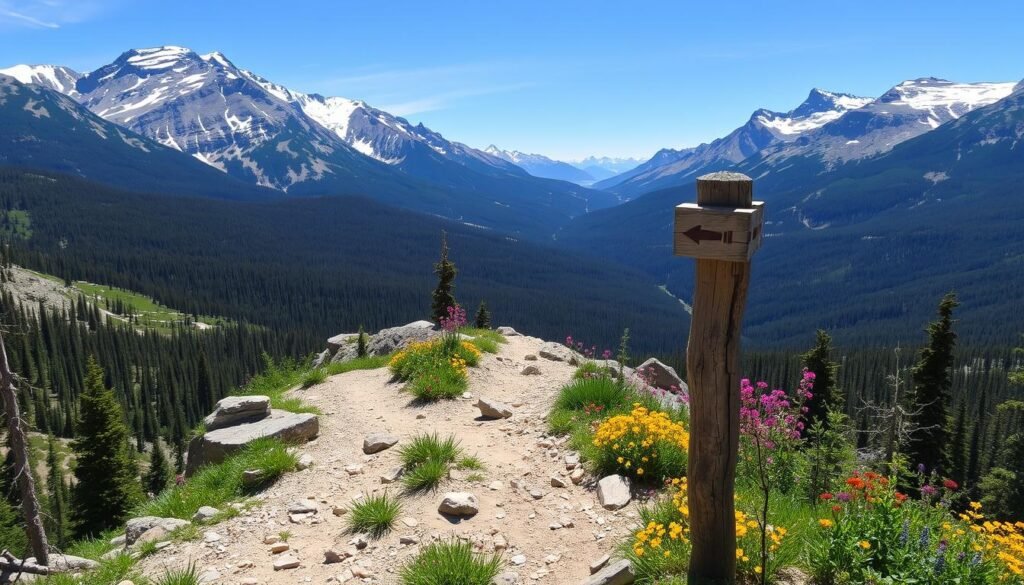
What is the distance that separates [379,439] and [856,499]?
8.76m

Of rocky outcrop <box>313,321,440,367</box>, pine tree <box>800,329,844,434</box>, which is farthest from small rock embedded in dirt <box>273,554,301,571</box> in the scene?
pine tree <box>800,329,844,434</box>

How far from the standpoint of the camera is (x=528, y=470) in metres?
10.1

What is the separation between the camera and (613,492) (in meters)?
8.58

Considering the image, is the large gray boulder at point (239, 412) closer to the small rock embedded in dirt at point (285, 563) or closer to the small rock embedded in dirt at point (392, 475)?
the small rock embedded in dirt at point (392, 475)

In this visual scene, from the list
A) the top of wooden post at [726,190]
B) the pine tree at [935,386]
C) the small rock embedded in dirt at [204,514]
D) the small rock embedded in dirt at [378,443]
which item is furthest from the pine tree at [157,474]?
the top of wooden post at [726,190]

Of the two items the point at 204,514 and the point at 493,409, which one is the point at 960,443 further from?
the point at 204,514

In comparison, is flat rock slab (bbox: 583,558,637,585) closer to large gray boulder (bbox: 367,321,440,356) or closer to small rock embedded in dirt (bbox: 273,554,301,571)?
small rock embedded in dirt (bbox: 273,554,301,571)

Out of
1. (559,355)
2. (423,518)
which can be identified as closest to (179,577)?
(423,518)

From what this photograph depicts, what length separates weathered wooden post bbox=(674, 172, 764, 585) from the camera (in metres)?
4.75

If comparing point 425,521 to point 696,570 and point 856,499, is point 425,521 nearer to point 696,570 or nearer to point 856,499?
point 696,570

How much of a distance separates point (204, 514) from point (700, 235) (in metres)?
9.10

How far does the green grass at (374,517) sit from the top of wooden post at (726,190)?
641cm

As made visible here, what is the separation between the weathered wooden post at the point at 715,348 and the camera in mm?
4746

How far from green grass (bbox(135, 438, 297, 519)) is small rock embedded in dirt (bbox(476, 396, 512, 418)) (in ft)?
14.6
